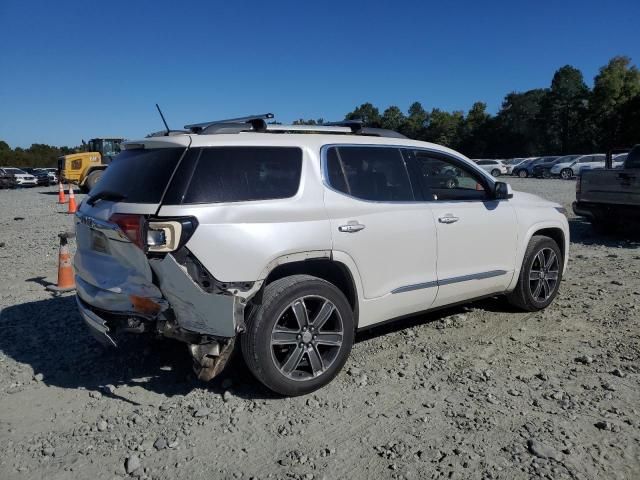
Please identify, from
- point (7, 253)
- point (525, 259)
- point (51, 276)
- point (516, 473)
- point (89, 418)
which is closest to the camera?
point (516, 473)

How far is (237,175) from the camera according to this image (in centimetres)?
354

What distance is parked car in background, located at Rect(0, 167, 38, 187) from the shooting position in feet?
120

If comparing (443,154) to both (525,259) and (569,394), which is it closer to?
(525,259)

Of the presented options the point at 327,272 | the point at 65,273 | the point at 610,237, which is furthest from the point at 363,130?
the point at 610,237

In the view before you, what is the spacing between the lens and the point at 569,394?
144 inches

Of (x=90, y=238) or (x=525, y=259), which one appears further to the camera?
(x=525, y=259)

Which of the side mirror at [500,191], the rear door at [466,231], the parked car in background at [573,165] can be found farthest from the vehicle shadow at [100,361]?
the parked car in background at [573,165]

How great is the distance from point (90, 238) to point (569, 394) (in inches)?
140

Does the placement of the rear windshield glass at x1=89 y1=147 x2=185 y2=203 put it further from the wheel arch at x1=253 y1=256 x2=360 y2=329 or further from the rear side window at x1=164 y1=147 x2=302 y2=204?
the wheel arch at x1=253 y1=256 x2=360 y2=329

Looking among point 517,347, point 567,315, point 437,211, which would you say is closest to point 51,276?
point 437,211

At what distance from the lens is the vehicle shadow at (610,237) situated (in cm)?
941

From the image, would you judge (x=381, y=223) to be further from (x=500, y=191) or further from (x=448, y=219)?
(x=500, y=191)

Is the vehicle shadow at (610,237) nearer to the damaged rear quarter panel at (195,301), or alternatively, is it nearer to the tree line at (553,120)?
the damaged rear quarter panel at (195,301)

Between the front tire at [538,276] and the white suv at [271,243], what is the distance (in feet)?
2.82
